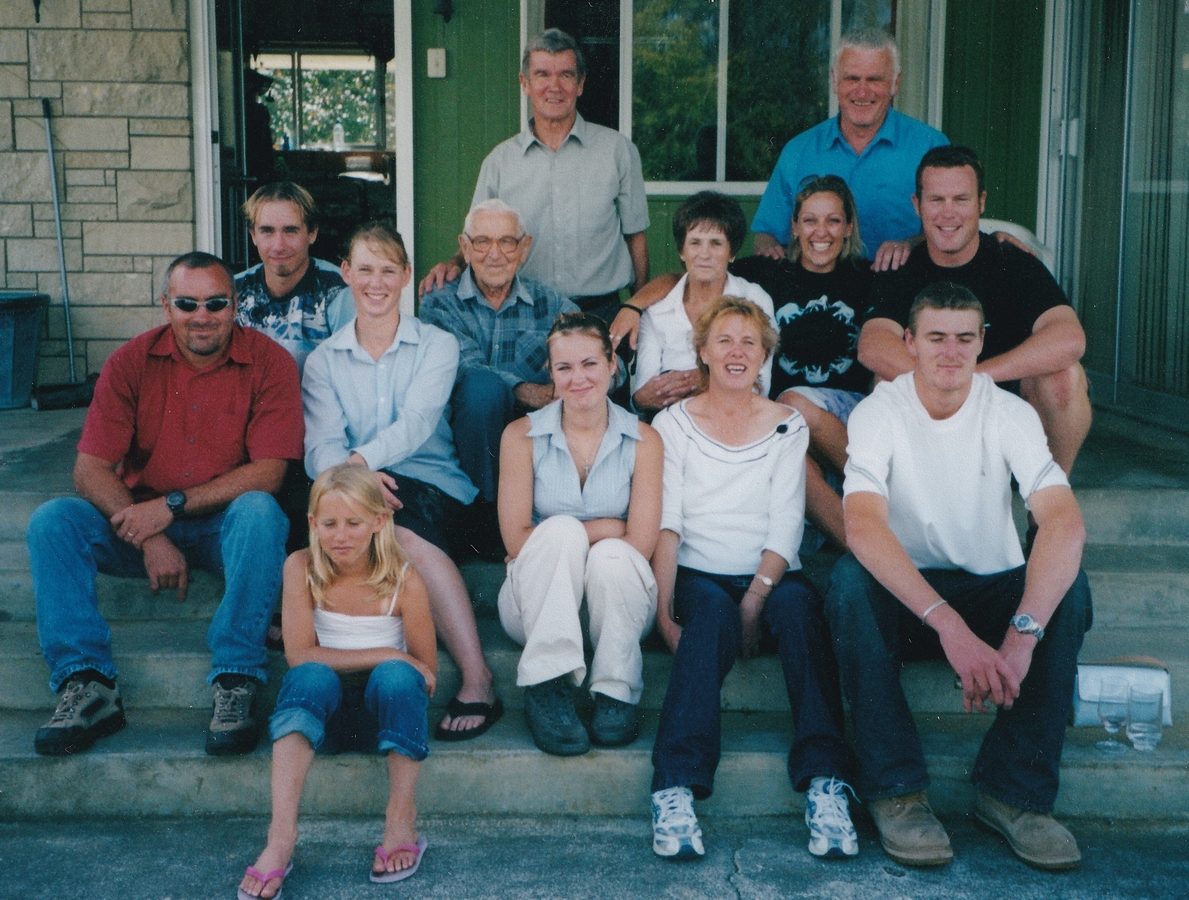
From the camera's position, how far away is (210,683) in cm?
272

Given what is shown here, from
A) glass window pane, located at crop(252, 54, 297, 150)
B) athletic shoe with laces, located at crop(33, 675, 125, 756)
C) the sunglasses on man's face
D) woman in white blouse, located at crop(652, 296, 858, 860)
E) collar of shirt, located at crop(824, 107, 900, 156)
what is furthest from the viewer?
glass window pane, located at crop(252, 54, 297, 150)

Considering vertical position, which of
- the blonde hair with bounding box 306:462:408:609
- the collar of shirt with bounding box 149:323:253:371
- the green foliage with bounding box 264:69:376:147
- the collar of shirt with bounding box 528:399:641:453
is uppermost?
the green foliage with bounding box 264:69:376:147

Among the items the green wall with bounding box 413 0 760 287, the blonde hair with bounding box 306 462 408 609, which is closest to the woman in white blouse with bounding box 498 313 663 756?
the blonde hair with bounding box 306 462 408 609

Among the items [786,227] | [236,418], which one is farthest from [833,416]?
[236,418]

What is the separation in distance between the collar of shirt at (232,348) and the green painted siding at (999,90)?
370 centimetres

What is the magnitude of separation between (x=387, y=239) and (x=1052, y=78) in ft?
12.1

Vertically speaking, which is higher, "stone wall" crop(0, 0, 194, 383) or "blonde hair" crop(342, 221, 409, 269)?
"stone wall" crop(0, 0, 194, 383)

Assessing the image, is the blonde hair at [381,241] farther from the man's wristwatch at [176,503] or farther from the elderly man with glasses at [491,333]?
the man's wristwatch at [176,503]

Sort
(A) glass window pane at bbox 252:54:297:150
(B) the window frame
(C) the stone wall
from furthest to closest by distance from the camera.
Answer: (A) glass window pane at bbox 252:54:297:150 → (B) the window frame → (C) the stone wall

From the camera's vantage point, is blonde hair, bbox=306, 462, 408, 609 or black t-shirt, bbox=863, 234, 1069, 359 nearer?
blonde hair, bbox=306, 462, 408, 609

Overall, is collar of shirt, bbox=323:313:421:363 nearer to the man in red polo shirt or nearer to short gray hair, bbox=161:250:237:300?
the man in red polo shirt

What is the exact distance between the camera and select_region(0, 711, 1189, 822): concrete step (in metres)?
2.59

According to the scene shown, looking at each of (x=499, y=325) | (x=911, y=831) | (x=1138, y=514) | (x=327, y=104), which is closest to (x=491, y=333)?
(x=499, y=325)

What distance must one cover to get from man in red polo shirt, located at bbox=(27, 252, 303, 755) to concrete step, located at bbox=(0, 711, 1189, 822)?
7 centimetres
